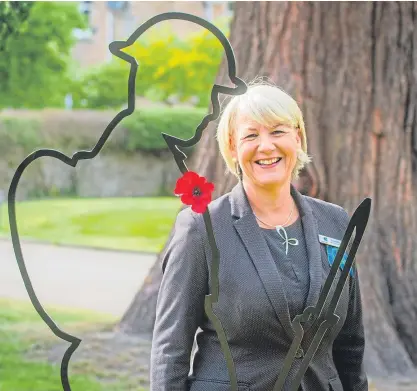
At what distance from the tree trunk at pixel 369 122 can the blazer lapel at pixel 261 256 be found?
304cm

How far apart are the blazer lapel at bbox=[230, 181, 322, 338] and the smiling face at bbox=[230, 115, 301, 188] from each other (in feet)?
0.31

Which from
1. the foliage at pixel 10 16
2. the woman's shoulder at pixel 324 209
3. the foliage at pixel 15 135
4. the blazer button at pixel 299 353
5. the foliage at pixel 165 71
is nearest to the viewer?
the blazer button at pixel 299 353

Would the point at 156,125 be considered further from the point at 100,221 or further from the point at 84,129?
the point at 100,221

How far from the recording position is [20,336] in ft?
21.9

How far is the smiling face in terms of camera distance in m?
2.38

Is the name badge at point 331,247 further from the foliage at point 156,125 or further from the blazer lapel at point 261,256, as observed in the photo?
the foliage at point 156,125

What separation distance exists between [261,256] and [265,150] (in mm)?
283

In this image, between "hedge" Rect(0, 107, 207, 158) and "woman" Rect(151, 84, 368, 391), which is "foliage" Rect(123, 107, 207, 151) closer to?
"hedge" Rect(0, 107, 207, 158)

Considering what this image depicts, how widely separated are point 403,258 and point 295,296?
3412 millimetres

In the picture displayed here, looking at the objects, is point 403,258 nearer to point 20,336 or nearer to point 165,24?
point 20,336

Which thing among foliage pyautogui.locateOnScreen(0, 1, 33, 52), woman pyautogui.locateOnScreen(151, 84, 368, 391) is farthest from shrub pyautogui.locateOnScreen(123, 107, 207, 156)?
woman pyautogui.locateOnScreen(151, 84, 368, 391)

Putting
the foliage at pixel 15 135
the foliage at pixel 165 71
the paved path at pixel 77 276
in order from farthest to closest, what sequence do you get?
the foliage at pixel 165 71 → the foliage at pixel 15 135 → the paved path at pixel 77 276

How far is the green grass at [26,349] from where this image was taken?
536 cm

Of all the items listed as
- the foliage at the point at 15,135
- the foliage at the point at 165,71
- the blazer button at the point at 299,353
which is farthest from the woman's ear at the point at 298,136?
the foliage at the point at 165,71
